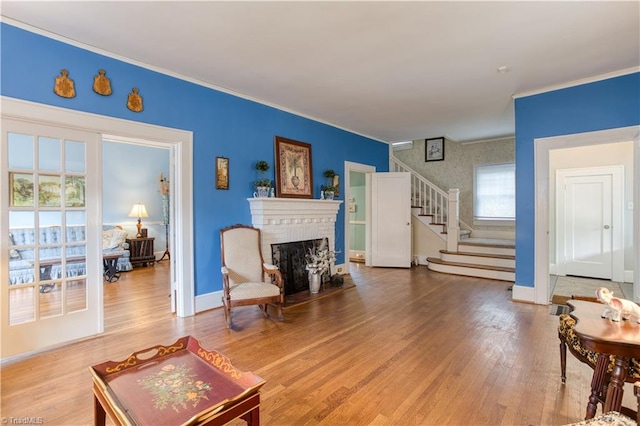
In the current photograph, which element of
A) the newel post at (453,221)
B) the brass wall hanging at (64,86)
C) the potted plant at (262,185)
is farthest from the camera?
the newel post at (453,221)

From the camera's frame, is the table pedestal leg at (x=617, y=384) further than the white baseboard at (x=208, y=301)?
No

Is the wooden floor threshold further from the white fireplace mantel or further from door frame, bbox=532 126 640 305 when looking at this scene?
the white fireplace mantel

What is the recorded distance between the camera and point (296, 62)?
3.23 meters

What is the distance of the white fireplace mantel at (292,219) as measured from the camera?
4242 millimetres

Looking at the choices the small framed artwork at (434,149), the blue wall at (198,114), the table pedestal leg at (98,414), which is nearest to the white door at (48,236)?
the blue wall at (198,114)

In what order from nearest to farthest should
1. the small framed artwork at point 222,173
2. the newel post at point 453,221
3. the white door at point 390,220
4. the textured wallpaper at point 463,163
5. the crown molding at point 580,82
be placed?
1. the crown molding at point 580,82
2. the small framed artwork at point 222,173
3. the newel post at point 453,221
4. the white door at point 390,220
5. the textured wallpaper at point 463,163

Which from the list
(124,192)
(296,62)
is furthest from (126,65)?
(124,192)

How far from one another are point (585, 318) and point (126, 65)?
4347 millimetres

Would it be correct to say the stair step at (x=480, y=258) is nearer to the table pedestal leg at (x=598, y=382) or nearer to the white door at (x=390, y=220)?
the white door at (x=390, y=220)

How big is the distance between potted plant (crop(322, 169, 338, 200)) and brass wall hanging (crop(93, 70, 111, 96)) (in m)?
3.27

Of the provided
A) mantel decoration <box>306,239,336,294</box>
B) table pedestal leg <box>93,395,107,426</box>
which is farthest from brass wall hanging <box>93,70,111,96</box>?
mantel decoration <box>306,239,336,294</box>

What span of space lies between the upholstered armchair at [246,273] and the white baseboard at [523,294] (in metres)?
3.26

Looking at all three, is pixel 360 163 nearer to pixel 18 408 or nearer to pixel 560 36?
pixel 560 36

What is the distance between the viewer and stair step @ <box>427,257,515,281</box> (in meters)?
5.38
